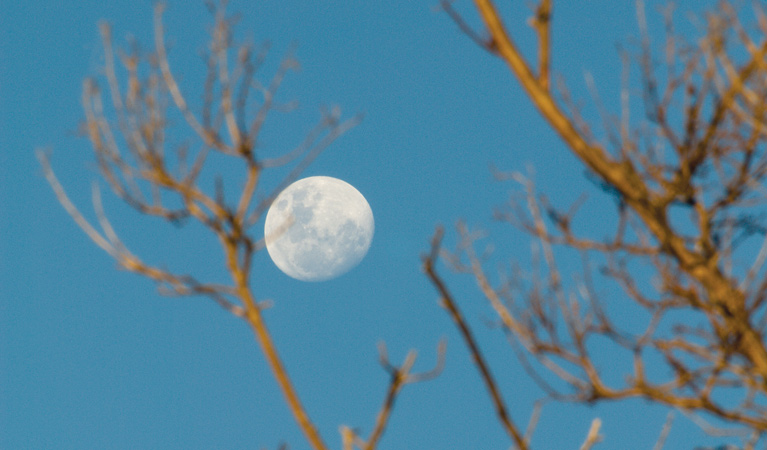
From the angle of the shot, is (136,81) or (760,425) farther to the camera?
(760,425)

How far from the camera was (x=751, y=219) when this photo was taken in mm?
3859

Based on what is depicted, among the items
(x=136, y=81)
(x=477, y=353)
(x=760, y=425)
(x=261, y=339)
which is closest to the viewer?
(x=477, y=353)

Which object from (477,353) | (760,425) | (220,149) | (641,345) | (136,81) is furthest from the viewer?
(641,345)

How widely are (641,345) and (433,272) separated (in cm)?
276

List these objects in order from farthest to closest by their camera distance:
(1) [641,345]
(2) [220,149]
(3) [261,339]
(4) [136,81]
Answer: (1) [641,345]
(4) [136,81]
(2) [220,149]
(3) [261,339]

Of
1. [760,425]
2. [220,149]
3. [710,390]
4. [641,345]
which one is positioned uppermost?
[220,149]

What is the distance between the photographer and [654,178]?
3.50 meters

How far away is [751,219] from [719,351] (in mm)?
750

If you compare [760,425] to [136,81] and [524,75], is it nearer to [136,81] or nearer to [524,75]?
[524,75]

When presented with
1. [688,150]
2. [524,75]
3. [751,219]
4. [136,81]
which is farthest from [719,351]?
[136,81]

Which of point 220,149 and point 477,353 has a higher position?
point 220,149

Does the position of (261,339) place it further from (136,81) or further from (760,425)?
(760,425)

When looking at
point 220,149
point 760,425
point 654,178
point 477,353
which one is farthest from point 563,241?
point 477,353

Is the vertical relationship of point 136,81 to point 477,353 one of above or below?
above
